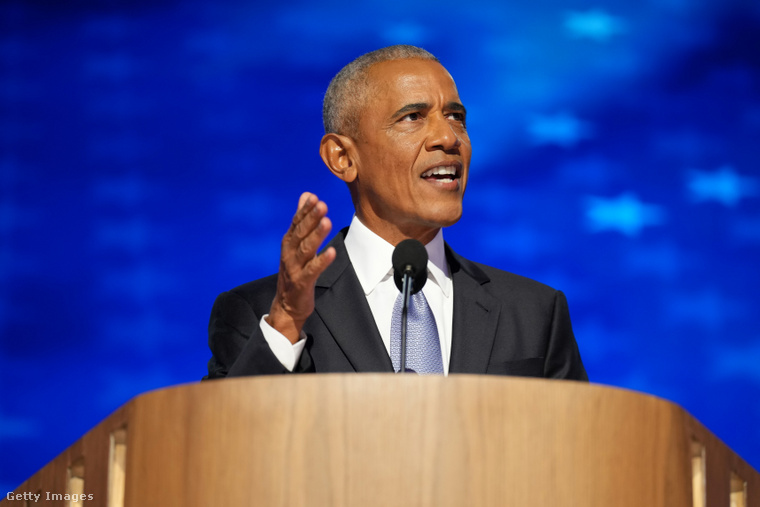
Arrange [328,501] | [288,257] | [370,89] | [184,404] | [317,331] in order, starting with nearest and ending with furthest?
[328,501] < [184,404] < [288,257] < [317,331] < [370,89]

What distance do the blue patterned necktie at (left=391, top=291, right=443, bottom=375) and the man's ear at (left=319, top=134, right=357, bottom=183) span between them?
41cm

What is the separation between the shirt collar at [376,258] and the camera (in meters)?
2.13

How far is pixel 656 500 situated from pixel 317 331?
36.3 inches

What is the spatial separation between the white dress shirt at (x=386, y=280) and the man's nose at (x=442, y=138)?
21cm

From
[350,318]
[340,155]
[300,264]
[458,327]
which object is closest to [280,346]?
[300,264]

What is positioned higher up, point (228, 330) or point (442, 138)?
point (442, 138)

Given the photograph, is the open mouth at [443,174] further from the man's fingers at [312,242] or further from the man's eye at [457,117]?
the man's fingers at [312,242]

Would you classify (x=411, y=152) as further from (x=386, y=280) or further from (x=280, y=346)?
(x=280, y=346)

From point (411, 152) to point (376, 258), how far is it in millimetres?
245

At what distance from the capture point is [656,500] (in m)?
1.19

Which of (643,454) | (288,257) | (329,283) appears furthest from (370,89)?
(643,454)

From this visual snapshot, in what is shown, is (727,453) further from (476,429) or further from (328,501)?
(328,501)

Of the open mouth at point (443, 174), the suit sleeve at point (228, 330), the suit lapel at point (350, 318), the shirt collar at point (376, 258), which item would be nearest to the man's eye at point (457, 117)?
the open mouth at point (443, 174)

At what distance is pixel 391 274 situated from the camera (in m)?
2.15
